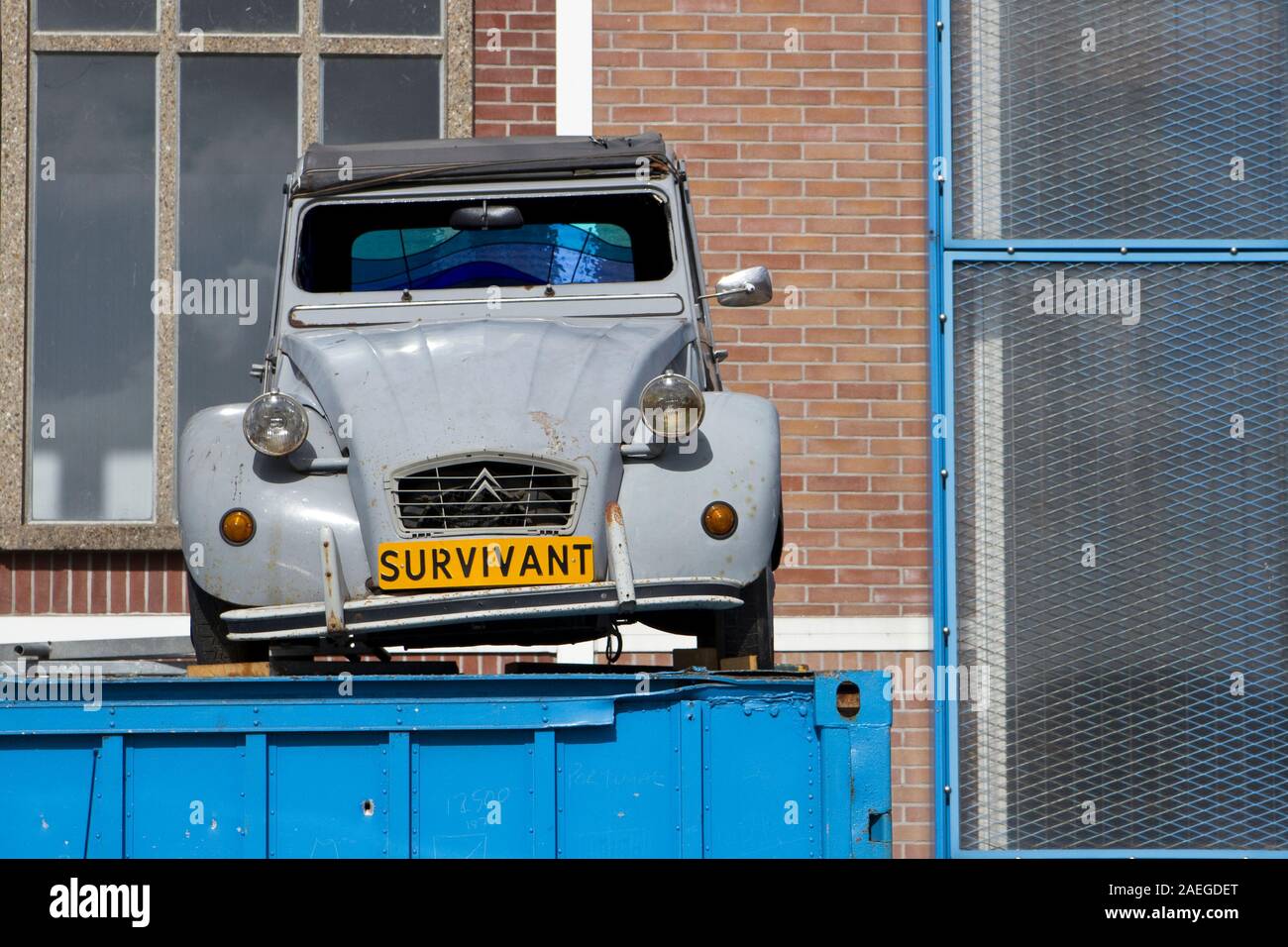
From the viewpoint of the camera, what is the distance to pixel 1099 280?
8.42 m

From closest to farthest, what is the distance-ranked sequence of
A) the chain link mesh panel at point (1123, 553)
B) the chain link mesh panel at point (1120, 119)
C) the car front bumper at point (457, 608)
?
the car front bumper at point (457, 608) < the chain link mesh panel at point (1123, 553) < the chain link mesh panel at point (1120, 119)

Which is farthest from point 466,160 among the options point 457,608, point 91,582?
point 91,582

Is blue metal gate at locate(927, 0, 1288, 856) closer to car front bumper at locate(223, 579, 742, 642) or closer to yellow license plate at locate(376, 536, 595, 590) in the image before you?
car front bumper at locate(223, 579, 742, 642)

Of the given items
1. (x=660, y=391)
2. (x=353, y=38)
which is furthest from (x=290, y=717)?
(x=353, y=38)

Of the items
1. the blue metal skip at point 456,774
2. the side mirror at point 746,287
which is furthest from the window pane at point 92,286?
the blue metal skip at point 456,774

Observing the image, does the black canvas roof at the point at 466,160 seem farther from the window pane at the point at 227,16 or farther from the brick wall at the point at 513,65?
the window pane at the point at 227,16

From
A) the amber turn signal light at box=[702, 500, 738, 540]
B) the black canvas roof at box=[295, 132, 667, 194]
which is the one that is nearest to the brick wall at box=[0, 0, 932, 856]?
the black canvas roof at box=[295, 132, 667, 194]

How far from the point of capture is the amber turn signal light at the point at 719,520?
15.8ft

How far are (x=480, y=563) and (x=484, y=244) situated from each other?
1779 mm

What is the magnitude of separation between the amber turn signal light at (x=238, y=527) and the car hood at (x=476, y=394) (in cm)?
33

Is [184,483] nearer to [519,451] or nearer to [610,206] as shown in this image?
[519,451]

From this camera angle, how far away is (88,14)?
854 cm

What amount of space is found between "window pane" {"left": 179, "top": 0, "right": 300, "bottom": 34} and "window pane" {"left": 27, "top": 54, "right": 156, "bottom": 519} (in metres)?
0.34

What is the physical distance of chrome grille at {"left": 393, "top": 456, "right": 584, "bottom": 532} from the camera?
185 inches
